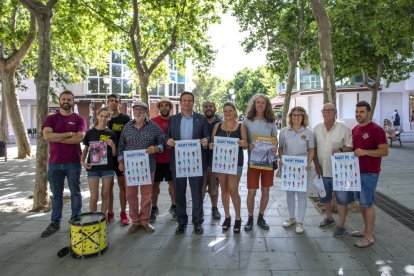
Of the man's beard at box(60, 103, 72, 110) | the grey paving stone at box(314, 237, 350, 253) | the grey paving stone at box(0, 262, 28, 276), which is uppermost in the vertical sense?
the man's beard at box(60, 103, 72, 110)

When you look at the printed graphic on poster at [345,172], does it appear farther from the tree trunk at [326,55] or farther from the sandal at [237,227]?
the tree trunk at [326,55]

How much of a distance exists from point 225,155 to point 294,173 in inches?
42.6

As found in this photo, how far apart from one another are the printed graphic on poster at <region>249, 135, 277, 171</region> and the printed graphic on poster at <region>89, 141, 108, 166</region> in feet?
7.32

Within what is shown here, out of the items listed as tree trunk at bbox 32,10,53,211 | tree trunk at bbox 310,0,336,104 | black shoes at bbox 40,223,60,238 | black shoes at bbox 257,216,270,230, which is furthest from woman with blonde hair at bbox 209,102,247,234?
tree trunk at bbox 32,10,53,211

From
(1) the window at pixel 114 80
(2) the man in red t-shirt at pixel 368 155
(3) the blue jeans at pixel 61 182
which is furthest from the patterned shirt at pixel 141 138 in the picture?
(1) the window at pixel 114 80

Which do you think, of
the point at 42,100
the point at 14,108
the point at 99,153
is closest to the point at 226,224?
the point at 99,153

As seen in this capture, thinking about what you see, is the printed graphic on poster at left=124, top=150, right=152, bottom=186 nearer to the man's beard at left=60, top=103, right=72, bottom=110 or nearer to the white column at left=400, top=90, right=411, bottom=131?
the man's beard at left=60, top=103, right=72, bottom=110

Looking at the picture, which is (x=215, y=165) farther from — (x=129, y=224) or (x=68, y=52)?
(x=68, y=52)

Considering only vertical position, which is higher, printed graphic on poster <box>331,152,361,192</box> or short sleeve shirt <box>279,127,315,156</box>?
short sleeve shirt <box>279,127,315,156</box>

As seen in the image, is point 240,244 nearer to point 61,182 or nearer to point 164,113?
point 164,113

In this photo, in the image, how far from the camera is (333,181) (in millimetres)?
5023

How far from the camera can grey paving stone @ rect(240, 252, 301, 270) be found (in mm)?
4184

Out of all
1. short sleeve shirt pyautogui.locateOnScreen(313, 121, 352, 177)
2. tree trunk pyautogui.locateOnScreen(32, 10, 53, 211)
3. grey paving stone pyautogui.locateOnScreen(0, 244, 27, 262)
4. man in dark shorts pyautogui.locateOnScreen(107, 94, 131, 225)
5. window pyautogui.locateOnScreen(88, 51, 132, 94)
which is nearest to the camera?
grey paving stone pyautogui.locateOnScreen(0, 244, 27, 262)

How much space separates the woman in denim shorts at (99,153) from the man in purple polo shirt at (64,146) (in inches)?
6.4
